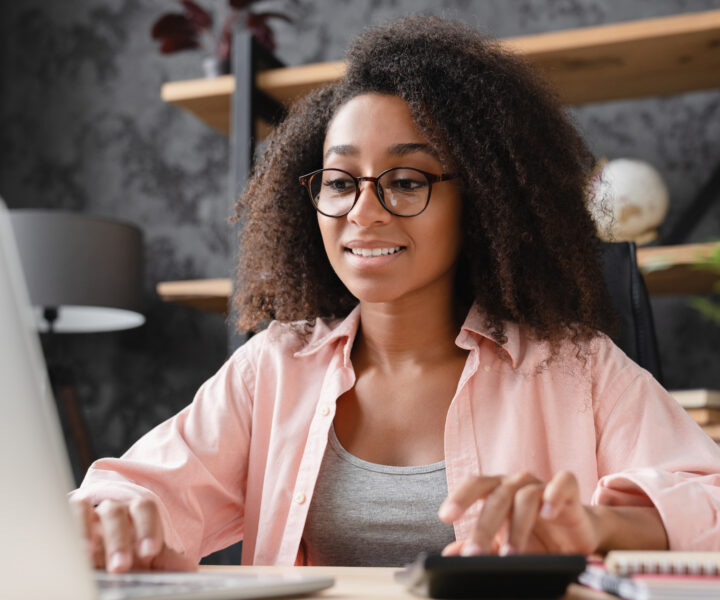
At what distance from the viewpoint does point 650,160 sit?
2471 mm

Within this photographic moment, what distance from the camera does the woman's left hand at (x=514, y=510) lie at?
2.26ft

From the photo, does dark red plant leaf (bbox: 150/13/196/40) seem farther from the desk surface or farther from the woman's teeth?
the desk surface

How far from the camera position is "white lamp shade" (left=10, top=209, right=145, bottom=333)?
2393 millimetres

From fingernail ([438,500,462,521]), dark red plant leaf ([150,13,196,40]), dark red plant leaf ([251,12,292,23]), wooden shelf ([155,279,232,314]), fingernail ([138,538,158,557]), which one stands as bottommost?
wooden shelf ([155,279,232,314])

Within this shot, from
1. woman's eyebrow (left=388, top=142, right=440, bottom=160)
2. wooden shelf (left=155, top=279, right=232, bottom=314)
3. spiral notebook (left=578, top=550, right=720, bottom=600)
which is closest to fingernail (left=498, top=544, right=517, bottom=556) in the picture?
spiral notebook (left=578, top=550, right=720, bottom=600)

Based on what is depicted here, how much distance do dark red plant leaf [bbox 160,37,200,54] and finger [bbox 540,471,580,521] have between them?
2.24 meters

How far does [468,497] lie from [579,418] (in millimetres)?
574

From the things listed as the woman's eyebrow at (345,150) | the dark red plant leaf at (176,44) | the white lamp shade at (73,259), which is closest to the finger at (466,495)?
the woman's eyebrow at (345,150)

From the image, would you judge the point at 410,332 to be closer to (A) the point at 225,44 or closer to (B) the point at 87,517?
(B) the point at 87,517

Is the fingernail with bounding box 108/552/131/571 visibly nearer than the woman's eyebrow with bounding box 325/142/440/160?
Yes

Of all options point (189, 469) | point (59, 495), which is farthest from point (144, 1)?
point (59, 495)

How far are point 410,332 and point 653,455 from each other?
17.4 inches

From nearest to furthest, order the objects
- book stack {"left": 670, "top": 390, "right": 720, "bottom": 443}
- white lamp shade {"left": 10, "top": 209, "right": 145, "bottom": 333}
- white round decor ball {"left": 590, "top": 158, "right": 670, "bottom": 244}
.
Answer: book stack {"left": 670, "top": 390, "right": 720, "bottom": 443}, white round decor ball {"left": 590, "top": 158, "right": 670, "bottom": 244}, white lamp shade {"left": 10, "top": 209, "right": 145, "bottom": 333}

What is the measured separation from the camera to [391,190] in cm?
128
